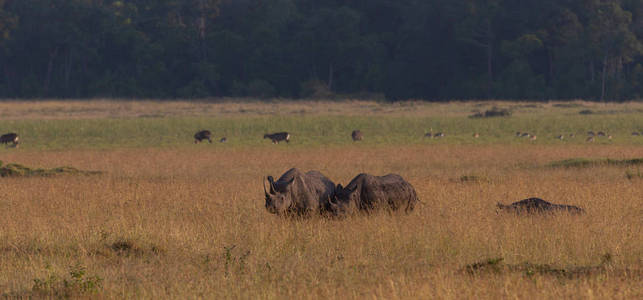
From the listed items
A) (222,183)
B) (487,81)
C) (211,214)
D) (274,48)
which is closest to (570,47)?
(487,81)

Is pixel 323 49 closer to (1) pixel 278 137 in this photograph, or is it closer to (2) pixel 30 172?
(1) pixel 278 137

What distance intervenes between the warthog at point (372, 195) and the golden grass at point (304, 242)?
22 cm

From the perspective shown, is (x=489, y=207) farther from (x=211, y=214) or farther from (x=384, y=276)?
(x=384, y=276)

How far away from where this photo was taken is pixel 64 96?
100562 mm

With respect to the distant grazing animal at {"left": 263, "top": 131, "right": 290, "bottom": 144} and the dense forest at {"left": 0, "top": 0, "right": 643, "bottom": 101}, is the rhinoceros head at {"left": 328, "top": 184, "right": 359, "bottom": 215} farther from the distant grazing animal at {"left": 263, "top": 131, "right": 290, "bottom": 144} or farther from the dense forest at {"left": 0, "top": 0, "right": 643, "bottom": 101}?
the dense forest at {"left": 0, "top": 0, "right": 643, "bottom": 101}

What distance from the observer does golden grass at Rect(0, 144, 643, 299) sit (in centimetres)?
932

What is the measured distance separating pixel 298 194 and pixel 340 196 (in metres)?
0.81

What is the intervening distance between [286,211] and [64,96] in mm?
93097

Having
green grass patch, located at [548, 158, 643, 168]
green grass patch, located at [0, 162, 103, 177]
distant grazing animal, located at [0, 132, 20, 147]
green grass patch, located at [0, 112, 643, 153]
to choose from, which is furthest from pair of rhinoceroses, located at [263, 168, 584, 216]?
distant grazing animal, located at [0, 132, 20, 147]

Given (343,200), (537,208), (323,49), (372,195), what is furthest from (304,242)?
(323,49)

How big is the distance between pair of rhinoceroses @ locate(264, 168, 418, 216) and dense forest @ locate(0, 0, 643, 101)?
6972 cm

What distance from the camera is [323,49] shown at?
95.9 m

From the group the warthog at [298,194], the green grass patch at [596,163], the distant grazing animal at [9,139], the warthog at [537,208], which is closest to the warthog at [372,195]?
the warthog at [298,194]

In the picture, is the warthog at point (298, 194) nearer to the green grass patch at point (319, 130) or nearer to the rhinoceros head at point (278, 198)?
the rhinoceros head at point (278, 198)
